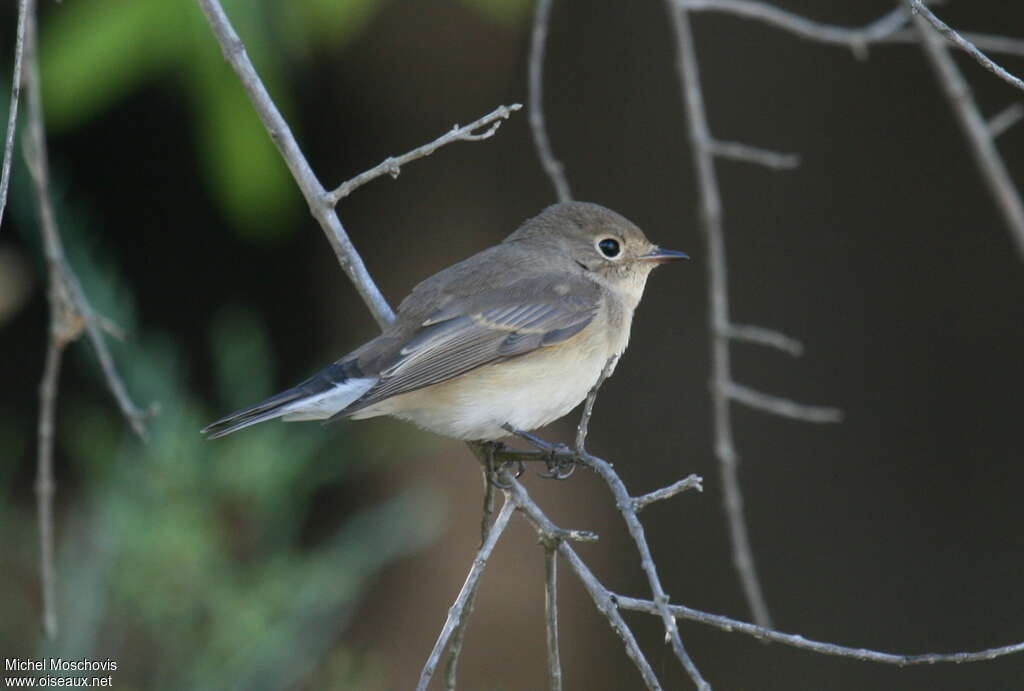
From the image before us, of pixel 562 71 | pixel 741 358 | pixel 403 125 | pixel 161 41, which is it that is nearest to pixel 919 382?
pixel 741 358

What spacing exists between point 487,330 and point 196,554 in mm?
1097

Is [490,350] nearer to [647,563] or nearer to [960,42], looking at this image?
[647,563]

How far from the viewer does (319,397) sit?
330cm

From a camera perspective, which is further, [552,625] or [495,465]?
[495,465]

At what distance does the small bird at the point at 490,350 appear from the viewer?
3336mm

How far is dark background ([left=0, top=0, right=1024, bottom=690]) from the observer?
5.70 meters

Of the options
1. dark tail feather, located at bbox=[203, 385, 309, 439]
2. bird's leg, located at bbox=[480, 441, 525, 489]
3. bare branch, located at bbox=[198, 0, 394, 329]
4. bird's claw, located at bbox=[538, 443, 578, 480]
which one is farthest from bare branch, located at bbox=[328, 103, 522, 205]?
bird's claw, located at bbox=[538, 443, 578, 480]

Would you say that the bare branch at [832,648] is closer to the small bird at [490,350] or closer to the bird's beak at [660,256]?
the small bird at [490,350]

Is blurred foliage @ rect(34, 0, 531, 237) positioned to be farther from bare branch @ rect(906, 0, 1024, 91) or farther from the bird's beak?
bare branch @ rect(906, 0, 1024, 91)

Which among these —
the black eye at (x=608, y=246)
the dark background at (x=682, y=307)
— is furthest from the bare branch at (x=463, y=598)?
the dark background at (x=682, y=307)

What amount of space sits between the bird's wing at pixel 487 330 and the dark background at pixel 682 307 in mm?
2044

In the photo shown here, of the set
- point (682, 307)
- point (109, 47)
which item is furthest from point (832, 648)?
point (682, 307)

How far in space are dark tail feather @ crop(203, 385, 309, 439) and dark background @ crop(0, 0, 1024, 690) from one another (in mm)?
2329

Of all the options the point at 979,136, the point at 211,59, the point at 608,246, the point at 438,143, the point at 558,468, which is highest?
the point at 211,59
